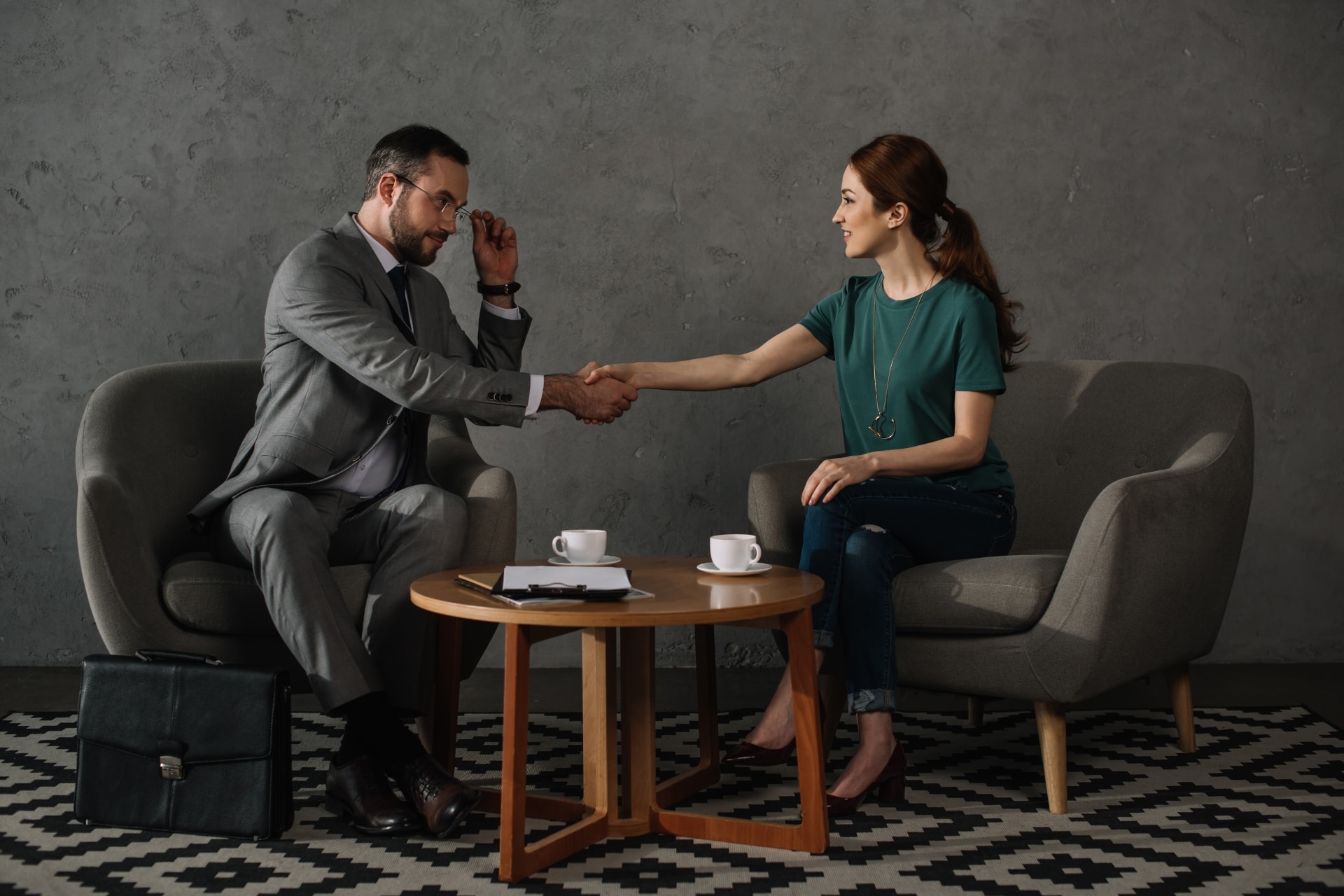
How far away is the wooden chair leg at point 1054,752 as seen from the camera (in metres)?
2.13

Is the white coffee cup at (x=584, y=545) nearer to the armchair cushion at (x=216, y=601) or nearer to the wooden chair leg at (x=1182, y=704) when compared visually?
the armchair cushion at (x=216, y=601)

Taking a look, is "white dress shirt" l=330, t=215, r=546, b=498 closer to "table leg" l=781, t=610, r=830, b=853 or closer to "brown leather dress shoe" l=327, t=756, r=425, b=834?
"brown leather dress shoe" l=327, t=756, r=425, b=834

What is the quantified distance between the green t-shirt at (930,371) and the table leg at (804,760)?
1.88 feet

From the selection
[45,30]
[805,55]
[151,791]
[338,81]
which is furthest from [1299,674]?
[45,30]

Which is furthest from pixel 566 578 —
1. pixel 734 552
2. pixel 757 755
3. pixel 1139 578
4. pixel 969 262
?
pixel 969 262

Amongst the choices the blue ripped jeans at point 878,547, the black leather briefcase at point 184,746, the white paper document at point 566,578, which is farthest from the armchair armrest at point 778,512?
the black leather briefcase at point 184,746

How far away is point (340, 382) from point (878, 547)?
3.59 ft

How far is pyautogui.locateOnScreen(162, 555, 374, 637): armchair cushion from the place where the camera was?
220 cm

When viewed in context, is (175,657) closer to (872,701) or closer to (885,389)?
(872,701)

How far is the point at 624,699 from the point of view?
2057 millimetres

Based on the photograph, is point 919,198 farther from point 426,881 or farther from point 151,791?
point 151,791

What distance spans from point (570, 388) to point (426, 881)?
108cm

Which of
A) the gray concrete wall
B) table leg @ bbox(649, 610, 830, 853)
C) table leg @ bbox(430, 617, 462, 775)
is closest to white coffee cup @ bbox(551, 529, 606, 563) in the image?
table leg @ bbox(430, 617, 462, 775)

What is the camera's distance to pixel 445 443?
273 cm
